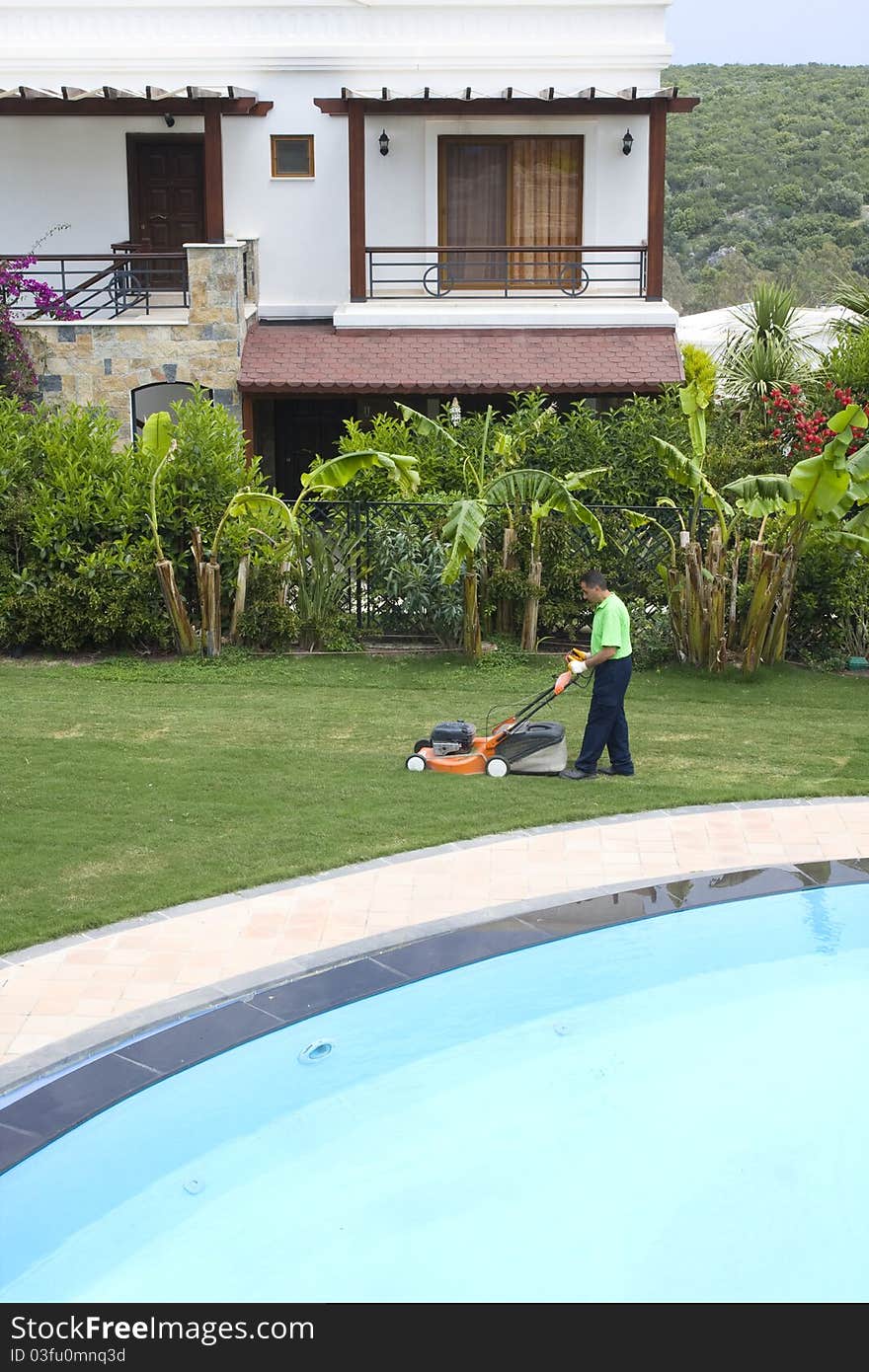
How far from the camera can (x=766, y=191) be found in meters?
57.2

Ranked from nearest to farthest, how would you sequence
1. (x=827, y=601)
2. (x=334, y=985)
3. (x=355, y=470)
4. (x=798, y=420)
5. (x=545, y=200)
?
(x=334, y=985) < (x=355, y=470) < (x=827, y=601) < (x=798, y=420) < (x=545, y=200)

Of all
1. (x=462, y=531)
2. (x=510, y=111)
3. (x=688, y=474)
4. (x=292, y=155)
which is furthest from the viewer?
(x=292, y=155)

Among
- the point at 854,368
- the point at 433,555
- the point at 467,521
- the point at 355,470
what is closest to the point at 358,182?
the point at 854,368

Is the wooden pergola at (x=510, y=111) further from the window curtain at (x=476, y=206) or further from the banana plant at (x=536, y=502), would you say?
the banana plant at (x=536, y=502)

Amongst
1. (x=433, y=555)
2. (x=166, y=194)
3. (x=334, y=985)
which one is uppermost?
(x=166, y=194)

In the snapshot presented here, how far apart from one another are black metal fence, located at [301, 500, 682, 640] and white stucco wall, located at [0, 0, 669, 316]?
9354mm

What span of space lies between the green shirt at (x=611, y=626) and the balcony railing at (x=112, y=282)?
12860 mm

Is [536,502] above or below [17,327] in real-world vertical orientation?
below

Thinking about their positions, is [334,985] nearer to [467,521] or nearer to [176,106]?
[467,521]

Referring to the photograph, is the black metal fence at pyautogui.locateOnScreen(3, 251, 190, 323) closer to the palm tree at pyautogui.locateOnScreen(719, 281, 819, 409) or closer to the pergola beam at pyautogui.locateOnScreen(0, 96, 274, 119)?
the pergola beam at pyautogui.locateOnScreen(0, 96, 274, 119)

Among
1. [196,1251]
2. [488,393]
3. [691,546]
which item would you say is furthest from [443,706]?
[488,393]

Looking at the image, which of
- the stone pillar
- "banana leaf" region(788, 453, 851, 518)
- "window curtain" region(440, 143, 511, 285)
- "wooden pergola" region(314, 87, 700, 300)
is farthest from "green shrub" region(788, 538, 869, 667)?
"window curtain" region(440, 143, 511, 285)

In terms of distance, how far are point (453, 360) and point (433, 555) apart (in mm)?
7797

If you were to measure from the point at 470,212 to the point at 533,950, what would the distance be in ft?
59.4
